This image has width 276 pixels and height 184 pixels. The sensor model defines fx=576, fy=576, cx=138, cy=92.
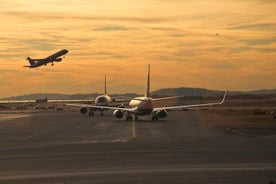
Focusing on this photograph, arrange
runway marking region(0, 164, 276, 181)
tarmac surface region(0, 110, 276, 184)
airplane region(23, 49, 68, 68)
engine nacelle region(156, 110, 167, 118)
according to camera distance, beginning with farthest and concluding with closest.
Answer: airplane region(23, 49, 68, 68)
engine nacelle region(156, 110, 167, 118)
runway marking region(0, 164, 276, 181)
tarmac surface region(0, 110, 276, 184)

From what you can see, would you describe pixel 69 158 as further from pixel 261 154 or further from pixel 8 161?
pixel 261 154

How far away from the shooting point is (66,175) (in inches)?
757

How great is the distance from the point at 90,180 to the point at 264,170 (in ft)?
20.1

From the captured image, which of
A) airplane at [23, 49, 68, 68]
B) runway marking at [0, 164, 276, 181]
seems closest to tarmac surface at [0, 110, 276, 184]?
runway marking at [0, 164, 276, 181]

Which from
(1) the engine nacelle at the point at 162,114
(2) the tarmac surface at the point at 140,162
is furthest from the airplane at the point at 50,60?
(2) the tarmac surface at the point at 140,162

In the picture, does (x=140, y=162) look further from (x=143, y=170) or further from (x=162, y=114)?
(x=162, y=114)

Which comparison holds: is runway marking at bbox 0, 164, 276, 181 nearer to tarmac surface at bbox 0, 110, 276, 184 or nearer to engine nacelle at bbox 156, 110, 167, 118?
tarmac surface at bbox 0, 110, 276, 184

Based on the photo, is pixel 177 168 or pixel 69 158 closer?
pixel 177 168

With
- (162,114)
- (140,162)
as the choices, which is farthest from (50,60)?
(140,162)

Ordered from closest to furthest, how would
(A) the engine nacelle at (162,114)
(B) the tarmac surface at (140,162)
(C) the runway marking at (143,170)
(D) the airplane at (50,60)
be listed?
(B) the tarmac surface at (140,162) < (C) the runway marking at (143,170) < (A) the engine nacelle at (162,114) < (D) the airplane at (50,60)

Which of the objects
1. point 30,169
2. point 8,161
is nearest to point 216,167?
point 30,169

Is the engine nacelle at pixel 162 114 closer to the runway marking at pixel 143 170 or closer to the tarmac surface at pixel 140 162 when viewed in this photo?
the tarmac surface at pixel 140 162

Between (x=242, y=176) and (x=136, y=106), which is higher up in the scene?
(x=242, y=176)

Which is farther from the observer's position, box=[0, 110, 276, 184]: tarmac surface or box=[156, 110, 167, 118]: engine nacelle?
box=[156, 110, 167, 118]: engine nacelle
